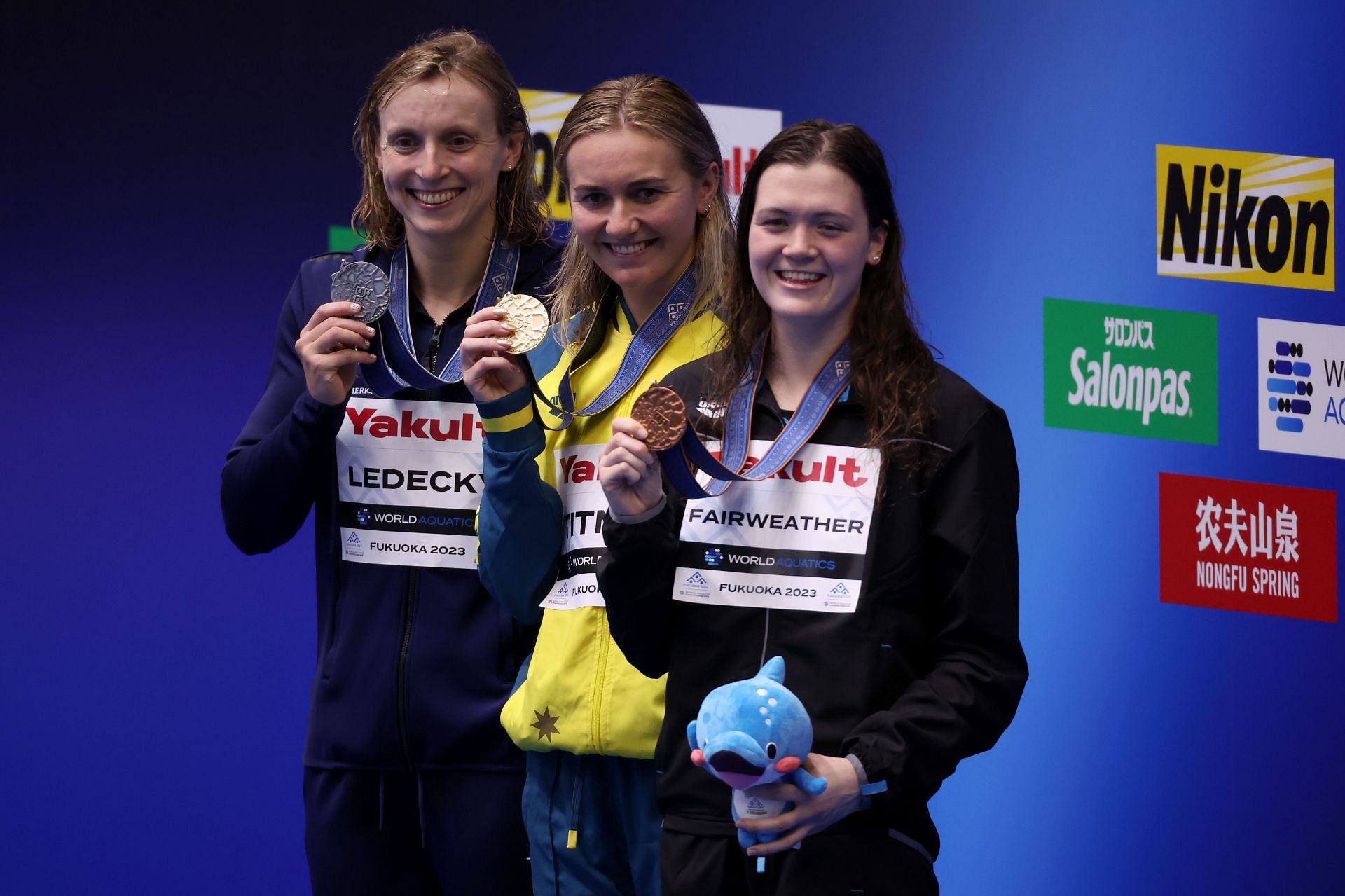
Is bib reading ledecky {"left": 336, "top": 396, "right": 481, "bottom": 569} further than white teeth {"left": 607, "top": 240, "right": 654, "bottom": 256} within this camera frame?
Yes

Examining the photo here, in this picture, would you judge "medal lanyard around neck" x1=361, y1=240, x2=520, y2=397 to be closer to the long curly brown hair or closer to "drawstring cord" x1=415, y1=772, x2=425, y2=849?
the long curly brown hair

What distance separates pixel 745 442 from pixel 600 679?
38 cm

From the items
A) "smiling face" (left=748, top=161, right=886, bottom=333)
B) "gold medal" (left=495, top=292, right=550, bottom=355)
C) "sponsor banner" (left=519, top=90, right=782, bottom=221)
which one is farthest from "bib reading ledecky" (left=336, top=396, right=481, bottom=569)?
"sponsor banner" (left=519, top=90, right=782, bottom=221)

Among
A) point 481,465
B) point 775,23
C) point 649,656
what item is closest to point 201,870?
point 481,465

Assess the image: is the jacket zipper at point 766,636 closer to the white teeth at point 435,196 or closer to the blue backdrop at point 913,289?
the white teeth at point 435,196

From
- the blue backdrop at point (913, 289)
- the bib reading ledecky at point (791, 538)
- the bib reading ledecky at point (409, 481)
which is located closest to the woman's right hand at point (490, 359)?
the bib reading ledecky at point (409, 481)

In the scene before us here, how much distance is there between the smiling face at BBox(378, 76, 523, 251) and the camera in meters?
2.26

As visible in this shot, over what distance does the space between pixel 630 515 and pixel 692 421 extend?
165mm

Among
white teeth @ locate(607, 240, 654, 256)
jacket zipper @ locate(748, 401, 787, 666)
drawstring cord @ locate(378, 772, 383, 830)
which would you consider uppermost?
white teeth @ locate(607, 240, 654, 256)

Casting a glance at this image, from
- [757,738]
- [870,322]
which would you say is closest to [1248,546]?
[870,322]

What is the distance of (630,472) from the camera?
5.90 ft

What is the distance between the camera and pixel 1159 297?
143 inches

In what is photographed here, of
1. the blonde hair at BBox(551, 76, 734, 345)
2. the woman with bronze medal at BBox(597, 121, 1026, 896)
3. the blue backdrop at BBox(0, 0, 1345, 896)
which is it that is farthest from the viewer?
the blue backdrop at BBox(0, 0, 1345, 896)

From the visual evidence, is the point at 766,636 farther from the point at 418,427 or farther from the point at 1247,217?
the point at 1247,217
